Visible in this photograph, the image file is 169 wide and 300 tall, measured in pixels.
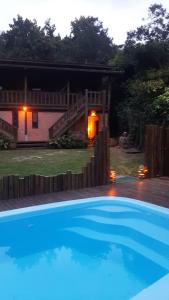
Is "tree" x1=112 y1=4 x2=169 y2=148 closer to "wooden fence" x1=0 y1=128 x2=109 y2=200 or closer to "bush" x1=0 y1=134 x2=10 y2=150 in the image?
"wooden fence" x1=0 y1=128 x2=109 y2=200

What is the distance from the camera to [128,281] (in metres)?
6.32

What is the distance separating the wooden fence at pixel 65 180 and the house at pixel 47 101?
1289cm

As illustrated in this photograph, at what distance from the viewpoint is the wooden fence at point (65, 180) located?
9.70 metres

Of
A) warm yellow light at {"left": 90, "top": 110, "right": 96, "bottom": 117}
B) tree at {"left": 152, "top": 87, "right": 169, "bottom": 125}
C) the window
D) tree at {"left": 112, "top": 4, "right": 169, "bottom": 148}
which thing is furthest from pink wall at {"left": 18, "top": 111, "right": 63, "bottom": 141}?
tree at {"left": 152, "top": 87, "right": 169, "bottom": 125}

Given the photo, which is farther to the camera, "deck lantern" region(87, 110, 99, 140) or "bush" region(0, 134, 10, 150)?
"deck lantern" region(87, 110, 99, 140)

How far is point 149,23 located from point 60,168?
22.4m

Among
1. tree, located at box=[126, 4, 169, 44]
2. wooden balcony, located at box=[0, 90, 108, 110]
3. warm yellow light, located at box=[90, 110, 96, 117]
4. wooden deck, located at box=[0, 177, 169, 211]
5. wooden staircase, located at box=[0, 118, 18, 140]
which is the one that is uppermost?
tree, located at box=[126, 4, 169, 44]

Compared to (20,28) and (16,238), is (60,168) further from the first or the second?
(20,28)

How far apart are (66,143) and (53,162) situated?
6498 mm

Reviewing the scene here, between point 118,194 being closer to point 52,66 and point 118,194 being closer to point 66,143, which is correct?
point 66,143

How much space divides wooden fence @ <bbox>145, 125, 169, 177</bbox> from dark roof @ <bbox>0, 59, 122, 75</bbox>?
14245 mm

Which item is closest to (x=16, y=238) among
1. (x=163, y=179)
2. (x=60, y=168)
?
(x=163, y=179)

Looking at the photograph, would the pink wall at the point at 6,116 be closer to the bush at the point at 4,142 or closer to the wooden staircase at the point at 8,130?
the wooden staircase at the point at 8,130

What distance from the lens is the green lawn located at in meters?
15.0
